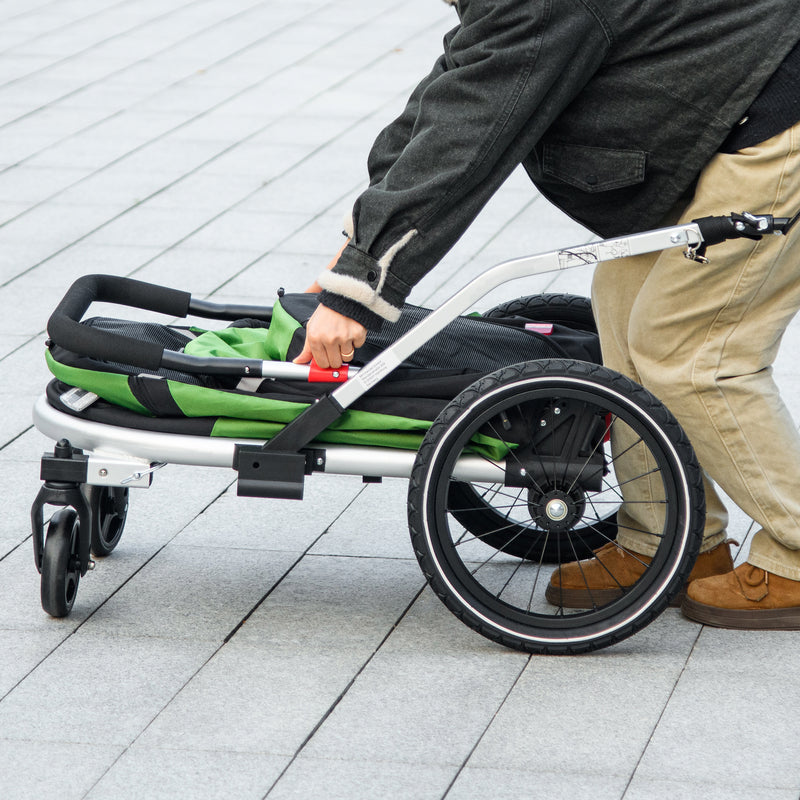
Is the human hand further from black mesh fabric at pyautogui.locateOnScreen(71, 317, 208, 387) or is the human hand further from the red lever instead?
black mesh fabric at pyautogui.locateOnScreen(71, 317, 208, 387)

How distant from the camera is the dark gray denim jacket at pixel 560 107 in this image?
2891mm

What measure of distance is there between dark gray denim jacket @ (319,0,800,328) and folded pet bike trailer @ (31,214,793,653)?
16 centimetres

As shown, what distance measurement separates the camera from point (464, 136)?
9.62ft

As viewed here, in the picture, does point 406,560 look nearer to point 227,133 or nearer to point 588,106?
point 588,106

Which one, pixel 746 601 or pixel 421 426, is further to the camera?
pixel 746 601

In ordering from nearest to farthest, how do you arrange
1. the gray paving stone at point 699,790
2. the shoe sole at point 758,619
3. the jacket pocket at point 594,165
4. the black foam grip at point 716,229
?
the gray paving stone at point 699,790, the black foam grip at point 716,229, the jacket pocket at point 594,165, the shoe sole at point 758,619

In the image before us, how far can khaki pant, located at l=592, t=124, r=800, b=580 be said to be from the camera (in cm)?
308

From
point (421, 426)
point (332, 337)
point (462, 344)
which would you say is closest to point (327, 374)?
point (332, 337)

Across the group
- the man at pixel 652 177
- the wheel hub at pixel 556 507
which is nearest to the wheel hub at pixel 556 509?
the wheel hub at pixel 556 507

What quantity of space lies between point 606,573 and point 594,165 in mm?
1043

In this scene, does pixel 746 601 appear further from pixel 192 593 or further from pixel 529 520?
pixel 192 593

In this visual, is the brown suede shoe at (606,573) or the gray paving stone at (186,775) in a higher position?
the gray paving stone at (186,775)

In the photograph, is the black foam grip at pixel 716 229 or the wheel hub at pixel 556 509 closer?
the black foam grip at pixel 716 229

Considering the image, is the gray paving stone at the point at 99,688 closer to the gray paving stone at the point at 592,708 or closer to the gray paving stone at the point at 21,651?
the gray paving stone at the point at 21,651
